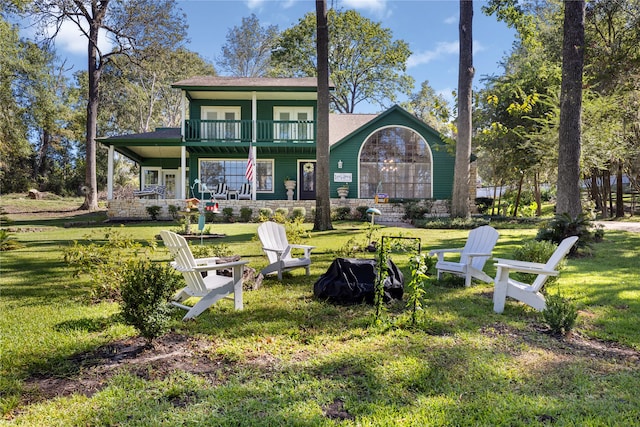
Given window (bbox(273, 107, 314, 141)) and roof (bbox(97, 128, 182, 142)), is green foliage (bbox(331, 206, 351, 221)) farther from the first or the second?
roof (bbox(97, 128, 182, 142))

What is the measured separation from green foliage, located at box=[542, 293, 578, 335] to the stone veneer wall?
12.6 metres

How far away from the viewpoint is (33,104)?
26.2 meters

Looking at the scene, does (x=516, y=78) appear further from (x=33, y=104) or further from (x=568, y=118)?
(x=33, y=104)

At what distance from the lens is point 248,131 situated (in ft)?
60.4

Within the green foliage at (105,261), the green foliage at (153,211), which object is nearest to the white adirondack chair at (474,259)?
the green foliage at (105,261)

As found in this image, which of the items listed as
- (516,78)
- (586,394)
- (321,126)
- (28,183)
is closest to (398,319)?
(586,394)

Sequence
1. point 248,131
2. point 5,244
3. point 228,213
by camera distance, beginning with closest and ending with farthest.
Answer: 1. point 5,244
2. point 228,213
3. point 248,131

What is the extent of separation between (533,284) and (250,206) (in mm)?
13352

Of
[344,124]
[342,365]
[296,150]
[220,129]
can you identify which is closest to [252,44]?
[344,124]

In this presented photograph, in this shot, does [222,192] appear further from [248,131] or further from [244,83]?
[244,83]

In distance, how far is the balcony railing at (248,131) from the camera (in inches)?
706

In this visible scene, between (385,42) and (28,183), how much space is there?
28323mm

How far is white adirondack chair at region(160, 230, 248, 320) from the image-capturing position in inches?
160

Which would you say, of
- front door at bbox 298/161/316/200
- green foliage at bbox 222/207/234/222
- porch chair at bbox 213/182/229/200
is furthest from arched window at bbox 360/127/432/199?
green foliage at bbox 222/207/234/222
